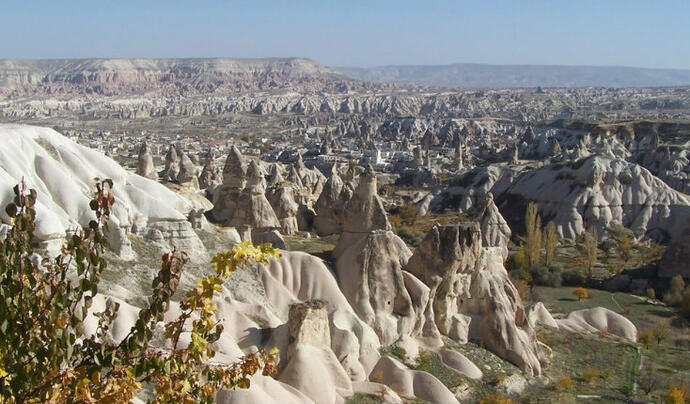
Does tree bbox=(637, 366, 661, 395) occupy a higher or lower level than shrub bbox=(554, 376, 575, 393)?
lower

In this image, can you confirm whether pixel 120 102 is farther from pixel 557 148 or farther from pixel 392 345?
pixel 392 345

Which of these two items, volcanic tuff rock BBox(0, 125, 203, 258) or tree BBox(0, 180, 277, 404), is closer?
tree BBox(0, 180, 277, 404)

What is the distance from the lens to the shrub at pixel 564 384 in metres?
17.5

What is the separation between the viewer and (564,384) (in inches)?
703

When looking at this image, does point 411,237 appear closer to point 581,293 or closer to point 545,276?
point 545,276

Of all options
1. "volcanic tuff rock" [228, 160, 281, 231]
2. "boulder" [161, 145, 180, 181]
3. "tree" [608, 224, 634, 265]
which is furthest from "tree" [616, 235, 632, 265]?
"boulder" [161, 145, 180, 181]

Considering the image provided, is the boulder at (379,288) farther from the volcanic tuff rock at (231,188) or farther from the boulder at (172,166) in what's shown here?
the boulder at (172,166)

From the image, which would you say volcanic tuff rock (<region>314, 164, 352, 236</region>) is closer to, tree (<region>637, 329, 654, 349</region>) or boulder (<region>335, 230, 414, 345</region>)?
boulder (<region>335, 230, 414, 345</region>)

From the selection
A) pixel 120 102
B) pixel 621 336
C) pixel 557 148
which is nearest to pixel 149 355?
pixel 621 336

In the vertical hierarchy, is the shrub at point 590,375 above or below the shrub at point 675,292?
above

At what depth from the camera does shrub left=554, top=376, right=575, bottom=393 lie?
1755 centimetres

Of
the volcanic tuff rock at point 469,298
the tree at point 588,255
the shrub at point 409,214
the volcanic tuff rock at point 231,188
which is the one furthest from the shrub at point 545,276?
the volcanic tuff rock at point 231,188

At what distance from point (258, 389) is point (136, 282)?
4.45 metres

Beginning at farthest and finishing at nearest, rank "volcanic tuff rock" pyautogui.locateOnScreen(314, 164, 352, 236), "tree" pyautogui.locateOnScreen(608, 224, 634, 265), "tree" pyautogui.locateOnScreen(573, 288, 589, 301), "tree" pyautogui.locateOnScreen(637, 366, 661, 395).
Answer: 1. "tree" pyautogui.locateOnScreen(608, 224, 634, 265)
2. "tree" pyautogui.locateOnScreen(573, 288, 589, 301)
3. "volcanic tuff rock" pyautogui.locateOnScreen(314, 164, 352, 236)
4. "tree" pyautogui.locateOnScreen(637, 366, 661, 395)
